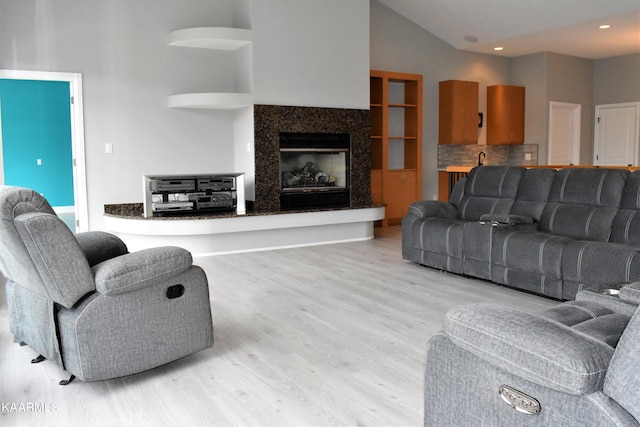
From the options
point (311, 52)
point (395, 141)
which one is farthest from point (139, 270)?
point (395, 141)

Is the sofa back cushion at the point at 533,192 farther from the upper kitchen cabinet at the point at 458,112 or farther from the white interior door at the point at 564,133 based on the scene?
the white interior door at the point at 564,133

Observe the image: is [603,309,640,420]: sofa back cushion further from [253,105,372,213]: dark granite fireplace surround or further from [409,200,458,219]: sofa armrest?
[253,105,372,213]: dark granite fireplace surround

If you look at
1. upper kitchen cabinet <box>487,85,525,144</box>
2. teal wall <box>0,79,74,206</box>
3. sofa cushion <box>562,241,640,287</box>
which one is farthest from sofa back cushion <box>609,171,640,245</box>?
teal wall <box>0,79,74,206</box>

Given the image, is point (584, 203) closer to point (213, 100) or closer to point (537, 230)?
point (537, 230)

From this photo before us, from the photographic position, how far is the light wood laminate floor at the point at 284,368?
2422 millimetres

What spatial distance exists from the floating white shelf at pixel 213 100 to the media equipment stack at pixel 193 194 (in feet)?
2.82

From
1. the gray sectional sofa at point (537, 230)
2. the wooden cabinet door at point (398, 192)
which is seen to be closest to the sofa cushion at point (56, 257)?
the gray sectional sofa at point (537, 230)

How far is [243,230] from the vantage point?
6375 millimetres

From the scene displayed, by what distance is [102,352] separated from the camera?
261 cm

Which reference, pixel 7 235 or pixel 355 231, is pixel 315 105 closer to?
pixel 355 231

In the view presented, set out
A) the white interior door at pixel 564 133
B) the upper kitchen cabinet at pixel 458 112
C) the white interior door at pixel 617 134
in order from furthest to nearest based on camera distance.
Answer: the white interior door at pixel 617 134, the white interior door at pixel 564 133, the upper kitchen cabinet at pixel 458 112

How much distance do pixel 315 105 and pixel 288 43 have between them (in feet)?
2.67

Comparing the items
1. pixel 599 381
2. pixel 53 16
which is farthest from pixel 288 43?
pixel 599 381

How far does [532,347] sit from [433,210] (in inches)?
164
